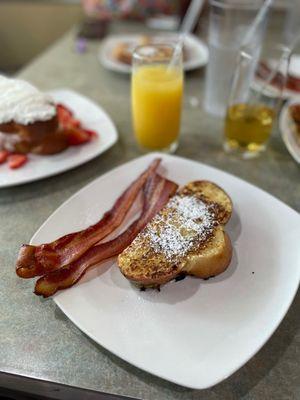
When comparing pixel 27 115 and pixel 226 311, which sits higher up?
pixel 27 115

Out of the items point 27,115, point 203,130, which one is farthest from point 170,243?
point 203,130

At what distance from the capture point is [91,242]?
2.68 ft

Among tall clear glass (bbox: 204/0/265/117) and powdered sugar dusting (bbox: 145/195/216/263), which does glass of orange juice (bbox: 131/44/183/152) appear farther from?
powdered sugar dusting (bbox: 145/195/216/263)

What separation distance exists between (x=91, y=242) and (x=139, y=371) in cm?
27

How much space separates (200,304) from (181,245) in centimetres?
11

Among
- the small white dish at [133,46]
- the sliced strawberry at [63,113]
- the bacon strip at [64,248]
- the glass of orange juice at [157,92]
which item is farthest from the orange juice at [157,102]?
the small white dish at [133,46]

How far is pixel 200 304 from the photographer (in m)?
0.72

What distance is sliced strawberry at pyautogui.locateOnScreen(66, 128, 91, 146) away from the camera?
3.74ft

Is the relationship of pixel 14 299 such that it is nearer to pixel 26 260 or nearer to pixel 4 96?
pixel 26 260

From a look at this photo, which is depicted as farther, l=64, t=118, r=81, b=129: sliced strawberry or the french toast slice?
Result: l=64, t=118, r=81, b=129: sliced strawberry

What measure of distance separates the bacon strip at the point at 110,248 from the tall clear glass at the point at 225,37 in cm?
52

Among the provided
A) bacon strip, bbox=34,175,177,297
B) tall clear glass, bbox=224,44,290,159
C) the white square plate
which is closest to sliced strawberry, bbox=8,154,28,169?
the white square plate

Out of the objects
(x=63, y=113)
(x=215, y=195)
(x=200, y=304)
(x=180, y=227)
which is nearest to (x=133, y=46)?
(x=63, y=113)

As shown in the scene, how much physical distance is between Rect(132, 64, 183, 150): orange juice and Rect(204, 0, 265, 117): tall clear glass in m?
0.28
